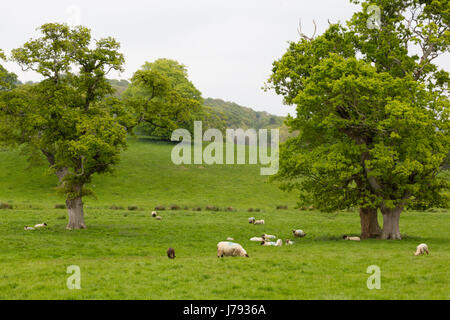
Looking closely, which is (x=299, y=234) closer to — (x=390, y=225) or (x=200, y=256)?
(x=390, y=225)

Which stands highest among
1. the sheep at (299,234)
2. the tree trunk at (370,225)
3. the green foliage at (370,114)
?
the green foliage at (370,114)

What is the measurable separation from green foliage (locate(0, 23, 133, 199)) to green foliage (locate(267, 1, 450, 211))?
1403cm

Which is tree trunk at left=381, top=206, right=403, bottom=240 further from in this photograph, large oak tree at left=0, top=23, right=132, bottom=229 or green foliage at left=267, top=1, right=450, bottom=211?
large oak tree at left=0, top=23, right=132, bottom=229

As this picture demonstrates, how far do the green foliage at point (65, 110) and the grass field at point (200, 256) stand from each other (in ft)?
19.1

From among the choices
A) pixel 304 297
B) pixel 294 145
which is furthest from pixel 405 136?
pixel 304 297

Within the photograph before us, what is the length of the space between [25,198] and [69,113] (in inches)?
1247

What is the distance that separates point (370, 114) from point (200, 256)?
16.1 m

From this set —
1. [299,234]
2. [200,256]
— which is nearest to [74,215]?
[200,256]

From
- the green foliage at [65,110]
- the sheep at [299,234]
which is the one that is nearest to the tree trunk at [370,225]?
the sheep at [299,234]

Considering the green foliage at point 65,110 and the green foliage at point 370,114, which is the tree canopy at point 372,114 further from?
the green foliage at point 65,110

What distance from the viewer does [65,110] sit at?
3297cm

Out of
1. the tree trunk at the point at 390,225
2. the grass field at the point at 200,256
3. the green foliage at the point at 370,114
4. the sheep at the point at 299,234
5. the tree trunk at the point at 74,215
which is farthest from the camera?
the tree trunk at the point at 74,215

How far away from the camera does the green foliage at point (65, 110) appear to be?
1271 inches

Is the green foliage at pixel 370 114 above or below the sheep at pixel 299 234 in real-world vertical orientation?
above
